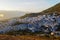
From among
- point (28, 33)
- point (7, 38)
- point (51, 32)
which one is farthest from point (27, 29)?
point (7, 38)

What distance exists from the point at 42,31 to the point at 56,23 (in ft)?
14.6

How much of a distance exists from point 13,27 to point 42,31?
21.2ft

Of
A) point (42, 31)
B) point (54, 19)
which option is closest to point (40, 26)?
point (42, 31)

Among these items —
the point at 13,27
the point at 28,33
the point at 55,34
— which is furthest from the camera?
the point at 13,27

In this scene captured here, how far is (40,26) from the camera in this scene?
144ft

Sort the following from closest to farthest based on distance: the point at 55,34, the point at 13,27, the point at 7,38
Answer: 1. the point at 7,38
2. the point at 55,34
3. the point at 13,27

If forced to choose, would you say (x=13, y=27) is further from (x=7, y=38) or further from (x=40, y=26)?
(x=7, y=38)

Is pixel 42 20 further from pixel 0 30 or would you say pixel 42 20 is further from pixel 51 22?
pixel 0 30

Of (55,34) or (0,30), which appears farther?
(0,30)

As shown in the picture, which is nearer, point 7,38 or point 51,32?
point 7,38

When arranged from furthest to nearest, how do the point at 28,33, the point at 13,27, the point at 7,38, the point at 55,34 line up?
the point at 13,27
the point at 28,33
the point at 55,34
the point at 7,38

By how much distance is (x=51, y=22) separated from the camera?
45.5m

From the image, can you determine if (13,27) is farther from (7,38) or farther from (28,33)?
(7,38)

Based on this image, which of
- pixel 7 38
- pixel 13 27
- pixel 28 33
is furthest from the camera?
pixel 13 27
